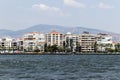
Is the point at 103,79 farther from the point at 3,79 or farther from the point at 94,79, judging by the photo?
the point at 3,79

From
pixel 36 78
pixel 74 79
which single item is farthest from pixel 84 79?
pixel 36 78

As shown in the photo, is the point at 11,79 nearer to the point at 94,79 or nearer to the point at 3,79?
the point at 3,79

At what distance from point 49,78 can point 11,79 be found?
4.75 m

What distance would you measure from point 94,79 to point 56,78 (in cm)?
488

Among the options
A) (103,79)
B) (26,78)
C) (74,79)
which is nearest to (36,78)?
(26,78)

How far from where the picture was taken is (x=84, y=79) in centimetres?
5606

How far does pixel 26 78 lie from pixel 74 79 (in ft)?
20.0

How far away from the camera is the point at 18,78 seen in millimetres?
57281

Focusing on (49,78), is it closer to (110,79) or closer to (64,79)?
(64,79)

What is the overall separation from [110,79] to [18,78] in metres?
11.4

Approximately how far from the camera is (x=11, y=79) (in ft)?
183

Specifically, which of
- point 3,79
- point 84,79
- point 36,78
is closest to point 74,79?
point 84,79

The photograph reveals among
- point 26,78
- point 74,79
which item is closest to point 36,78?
point 26,78

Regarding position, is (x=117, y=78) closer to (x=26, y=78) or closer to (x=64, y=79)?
(x=64, y=79)
